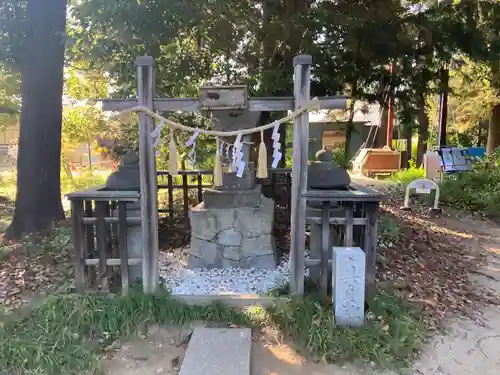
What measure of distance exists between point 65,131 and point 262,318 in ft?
36.0

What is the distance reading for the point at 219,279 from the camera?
4.58 m

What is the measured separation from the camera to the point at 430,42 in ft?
18.1

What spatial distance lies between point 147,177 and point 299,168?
140 centimetres

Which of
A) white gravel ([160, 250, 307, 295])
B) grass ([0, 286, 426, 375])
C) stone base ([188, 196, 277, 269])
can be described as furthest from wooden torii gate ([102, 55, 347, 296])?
stone base ([188, 196, 277, 269])

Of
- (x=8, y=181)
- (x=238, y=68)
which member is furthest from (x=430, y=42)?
(x=8, y=181)

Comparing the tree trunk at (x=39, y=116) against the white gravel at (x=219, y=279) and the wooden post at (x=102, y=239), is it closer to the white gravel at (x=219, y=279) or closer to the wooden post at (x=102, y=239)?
the white gravel at (x=219, y=279)

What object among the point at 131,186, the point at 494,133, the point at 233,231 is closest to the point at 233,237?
the point at 233,231

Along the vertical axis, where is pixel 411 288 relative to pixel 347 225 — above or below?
below

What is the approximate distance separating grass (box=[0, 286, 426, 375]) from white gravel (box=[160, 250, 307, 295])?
50 centimetres

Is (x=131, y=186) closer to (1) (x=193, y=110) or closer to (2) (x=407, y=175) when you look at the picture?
(1) (x=193, y=110)

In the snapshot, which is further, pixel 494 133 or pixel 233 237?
pixel 494 133

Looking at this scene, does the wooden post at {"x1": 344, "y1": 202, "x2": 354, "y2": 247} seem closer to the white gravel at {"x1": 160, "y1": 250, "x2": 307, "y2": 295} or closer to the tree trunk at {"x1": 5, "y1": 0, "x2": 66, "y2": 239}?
the white gravel at {"x1": 160, "y1": 250, "x2": 307, "y2": 295}

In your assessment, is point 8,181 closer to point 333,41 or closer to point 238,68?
point 238,68

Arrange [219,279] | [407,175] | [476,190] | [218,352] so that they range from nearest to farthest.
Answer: [218,352] < [219,279] < [476,190] < [407,175]
